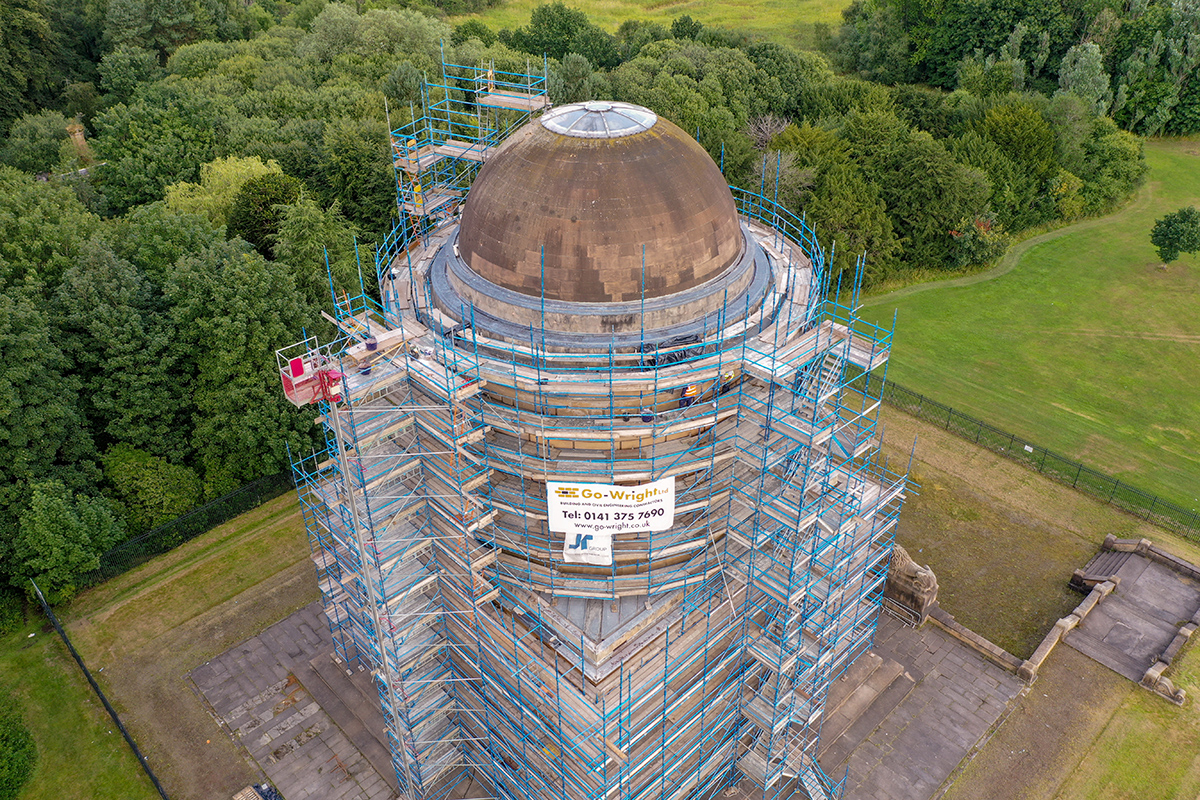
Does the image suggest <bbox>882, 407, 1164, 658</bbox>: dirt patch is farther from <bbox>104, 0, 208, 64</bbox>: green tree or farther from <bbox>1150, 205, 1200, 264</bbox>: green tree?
<bbox>104, 0, 208, 64</bbox>: green tree

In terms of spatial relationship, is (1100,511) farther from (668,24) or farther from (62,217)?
(668,24)

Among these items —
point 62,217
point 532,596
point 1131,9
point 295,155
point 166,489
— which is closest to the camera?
point 532,596

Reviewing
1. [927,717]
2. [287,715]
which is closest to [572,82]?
[287,715]

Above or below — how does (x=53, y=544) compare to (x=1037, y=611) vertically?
above

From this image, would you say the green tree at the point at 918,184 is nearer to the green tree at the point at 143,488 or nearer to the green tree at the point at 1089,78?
the green tree at the point at 1089,78

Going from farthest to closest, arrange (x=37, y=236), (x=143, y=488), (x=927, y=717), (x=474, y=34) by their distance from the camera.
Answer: (x=474, y=34), (x=37, y=236), (x=143, y=488), (x=927, y=717)

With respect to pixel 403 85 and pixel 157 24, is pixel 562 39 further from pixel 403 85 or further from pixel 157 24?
pixel 157 24

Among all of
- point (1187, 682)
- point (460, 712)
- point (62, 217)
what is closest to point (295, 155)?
point (62, 217)
